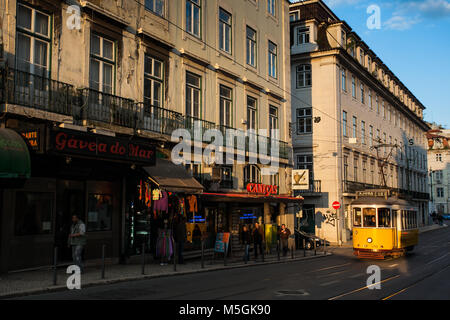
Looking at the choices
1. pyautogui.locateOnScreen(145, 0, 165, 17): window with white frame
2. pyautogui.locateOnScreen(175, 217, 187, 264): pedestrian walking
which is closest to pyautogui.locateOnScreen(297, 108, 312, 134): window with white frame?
pyautogui.locateOnScreen(145, 0, 165, 17): window with white frame

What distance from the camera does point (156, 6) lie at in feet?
64.2

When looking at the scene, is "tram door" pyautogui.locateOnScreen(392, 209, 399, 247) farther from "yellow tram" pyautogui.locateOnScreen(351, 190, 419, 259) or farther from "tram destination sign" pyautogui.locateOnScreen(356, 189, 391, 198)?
"tram destination sign" pyautogui.locateOnScreen(356, 189, 391, 198)

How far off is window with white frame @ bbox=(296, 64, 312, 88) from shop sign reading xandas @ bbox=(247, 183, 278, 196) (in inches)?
615

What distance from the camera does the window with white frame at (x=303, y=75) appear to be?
131 ft

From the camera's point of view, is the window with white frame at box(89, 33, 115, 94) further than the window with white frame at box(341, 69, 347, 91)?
No

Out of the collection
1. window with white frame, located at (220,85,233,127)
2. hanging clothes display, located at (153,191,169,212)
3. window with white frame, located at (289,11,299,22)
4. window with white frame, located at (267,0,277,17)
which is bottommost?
hanging clothes display, located at (153,191,169,212)

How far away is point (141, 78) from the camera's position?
1845 cm

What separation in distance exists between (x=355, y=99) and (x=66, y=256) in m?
33.3

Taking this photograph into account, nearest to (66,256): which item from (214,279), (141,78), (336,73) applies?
(214,279)

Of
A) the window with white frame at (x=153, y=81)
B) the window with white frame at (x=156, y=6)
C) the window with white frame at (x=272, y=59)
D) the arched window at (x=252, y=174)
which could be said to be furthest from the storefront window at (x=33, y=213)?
the window with white frame at (x=272, y=59)

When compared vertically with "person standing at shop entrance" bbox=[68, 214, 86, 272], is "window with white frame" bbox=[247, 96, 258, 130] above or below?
above

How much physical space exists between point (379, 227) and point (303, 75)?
20991 millimetres

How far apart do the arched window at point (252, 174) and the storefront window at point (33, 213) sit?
12.2 meters

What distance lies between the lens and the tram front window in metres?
22.3
